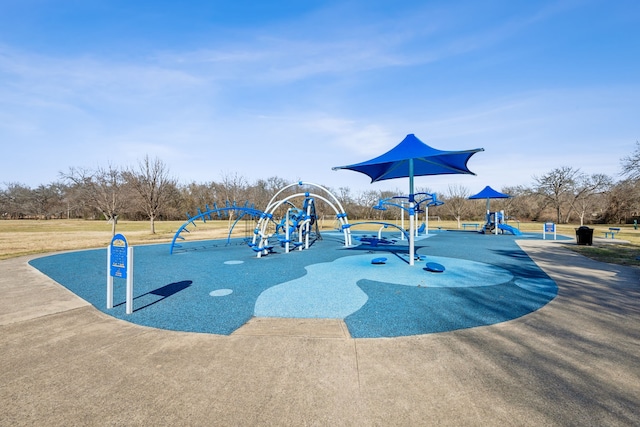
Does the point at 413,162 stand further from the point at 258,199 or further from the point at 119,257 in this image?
the point at 258,199

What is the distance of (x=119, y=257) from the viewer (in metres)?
5.16

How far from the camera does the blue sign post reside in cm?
497

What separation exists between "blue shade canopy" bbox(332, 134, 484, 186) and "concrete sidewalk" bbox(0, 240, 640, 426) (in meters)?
5.41

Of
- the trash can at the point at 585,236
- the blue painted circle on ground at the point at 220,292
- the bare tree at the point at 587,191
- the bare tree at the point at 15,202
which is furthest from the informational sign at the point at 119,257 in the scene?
the bare tree at the point at 15,202

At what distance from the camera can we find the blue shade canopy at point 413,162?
8845mm

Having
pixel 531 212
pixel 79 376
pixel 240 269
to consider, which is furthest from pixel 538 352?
pixel 531 212

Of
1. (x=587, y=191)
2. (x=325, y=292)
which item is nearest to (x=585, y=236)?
(x=325, y=292)

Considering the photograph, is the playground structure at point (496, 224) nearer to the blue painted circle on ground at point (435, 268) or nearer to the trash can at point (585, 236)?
the trash can at point (585, 236)

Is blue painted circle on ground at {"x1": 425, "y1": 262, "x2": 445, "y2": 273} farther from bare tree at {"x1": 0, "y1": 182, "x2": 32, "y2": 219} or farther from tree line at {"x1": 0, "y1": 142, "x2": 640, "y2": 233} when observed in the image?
bare tree at {"x1": 0, "y1": 182, "x2": 32, "y2": 219}

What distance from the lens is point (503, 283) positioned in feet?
23.6

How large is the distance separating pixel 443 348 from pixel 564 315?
2729 millimetres

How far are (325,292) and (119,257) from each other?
4.00m

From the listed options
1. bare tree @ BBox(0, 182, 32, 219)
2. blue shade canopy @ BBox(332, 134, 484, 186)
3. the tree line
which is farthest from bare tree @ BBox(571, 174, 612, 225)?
bare tree @ BBox(0, 182, 32, 219)

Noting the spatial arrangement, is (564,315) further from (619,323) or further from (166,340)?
(166,340)
